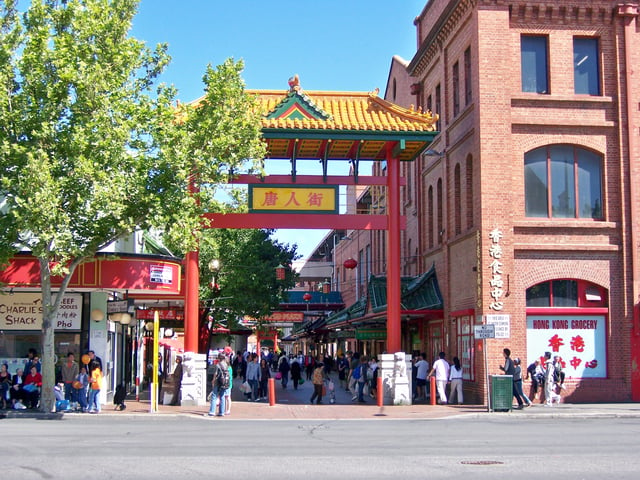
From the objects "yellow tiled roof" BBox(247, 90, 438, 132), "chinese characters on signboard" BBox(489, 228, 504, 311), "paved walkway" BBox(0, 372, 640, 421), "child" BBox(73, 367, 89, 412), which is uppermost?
"yellow tiled roof" BBox(247, 90, 438, 132)

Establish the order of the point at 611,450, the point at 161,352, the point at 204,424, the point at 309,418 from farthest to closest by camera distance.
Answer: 1. the point at 161,352
2. the point at 309,418
3. the point at 204,424
4. the point at 611,450

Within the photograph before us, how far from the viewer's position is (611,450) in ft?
45.9

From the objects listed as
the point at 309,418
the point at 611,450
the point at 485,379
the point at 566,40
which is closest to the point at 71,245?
the point at 309,418

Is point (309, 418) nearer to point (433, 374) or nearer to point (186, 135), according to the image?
point (433, 374)

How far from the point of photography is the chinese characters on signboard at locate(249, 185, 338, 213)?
26.6m

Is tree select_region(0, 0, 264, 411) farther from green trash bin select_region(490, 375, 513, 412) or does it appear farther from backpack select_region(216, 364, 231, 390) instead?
green trash bin select_region(490, 375, 513, 412)

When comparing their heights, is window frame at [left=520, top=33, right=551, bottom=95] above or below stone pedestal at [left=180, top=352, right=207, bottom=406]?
above

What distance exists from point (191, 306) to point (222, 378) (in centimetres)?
419

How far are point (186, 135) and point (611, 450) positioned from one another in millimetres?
13957

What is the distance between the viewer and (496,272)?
25.7 metres

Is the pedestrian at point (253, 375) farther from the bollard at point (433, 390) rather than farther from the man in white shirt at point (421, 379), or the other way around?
the bollard at point (433, 390)

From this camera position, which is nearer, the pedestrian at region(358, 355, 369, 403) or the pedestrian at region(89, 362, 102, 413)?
the pedestrian at region(89, 362, 102, 413)

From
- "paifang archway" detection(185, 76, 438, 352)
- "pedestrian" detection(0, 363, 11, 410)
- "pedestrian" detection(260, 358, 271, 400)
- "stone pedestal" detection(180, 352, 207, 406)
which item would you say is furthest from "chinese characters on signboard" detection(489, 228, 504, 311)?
"pedestrian" detection(0, 363, 11, 410)

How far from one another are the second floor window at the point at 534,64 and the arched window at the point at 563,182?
211 cm
